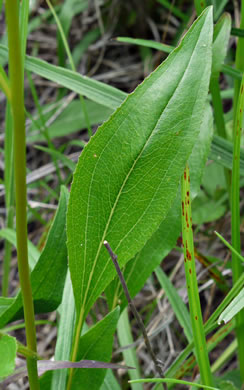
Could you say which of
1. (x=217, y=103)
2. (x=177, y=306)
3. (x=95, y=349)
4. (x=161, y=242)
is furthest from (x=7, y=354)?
(x=217, y=103)

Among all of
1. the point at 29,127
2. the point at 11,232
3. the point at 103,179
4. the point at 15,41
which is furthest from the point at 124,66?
the point at 15,41

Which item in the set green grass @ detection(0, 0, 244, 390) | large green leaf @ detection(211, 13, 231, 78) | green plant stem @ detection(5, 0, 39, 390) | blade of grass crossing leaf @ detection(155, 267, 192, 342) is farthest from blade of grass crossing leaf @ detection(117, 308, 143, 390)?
large green leaf @ detection(211, 13, 231, 78)

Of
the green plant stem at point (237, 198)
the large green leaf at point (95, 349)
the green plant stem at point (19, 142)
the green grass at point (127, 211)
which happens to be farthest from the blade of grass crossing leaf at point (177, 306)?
the green plant stem at point (19, 142)

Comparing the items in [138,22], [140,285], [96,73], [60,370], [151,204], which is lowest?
[60,370]

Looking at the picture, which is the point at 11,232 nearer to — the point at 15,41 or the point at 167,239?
the point at 167,239

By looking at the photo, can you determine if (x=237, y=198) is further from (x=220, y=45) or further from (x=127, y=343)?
(x=127, y=343)
